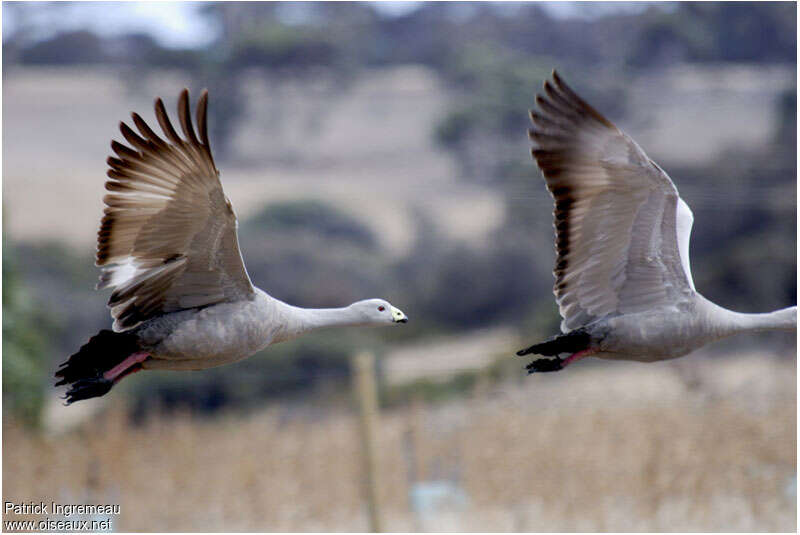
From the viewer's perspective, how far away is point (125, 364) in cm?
740

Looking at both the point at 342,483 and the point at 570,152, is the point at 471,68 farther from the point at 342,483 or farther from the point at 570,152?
the point at 570,152

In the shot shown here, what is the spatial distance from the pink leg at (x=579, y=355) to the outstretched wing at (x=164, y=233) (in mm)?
2131

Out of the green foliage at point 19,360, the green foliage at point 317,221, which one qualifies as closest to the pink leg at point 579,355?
the green foliage at point 19,360

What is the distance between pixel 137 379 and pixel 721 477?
13.5 metres

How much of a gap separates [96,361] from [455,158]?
1601 inches

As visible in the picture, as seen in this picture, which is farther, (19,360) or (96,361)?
(19,360)

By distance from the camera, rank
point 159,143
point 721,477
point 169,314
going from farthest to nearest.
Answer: point 721,477 < point 169,314 < point 159,143

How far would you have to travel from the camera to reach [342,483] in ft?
46.5

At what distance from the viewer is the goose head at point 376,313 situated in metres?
7.82

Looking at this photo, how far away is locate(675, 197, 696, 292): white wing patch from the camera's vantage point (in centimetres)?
790

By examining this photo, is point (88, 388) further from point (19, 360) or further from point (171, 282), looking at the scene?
point (19, 360)

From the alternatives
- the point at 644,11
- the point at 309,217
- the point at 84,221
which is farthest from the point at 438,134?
the point at 84,221

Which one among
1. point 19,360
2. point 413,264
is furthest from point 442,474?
point 413,264

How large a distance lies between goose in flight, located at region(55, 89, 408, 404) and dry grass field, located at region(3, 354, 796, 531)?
6437 millimetres
